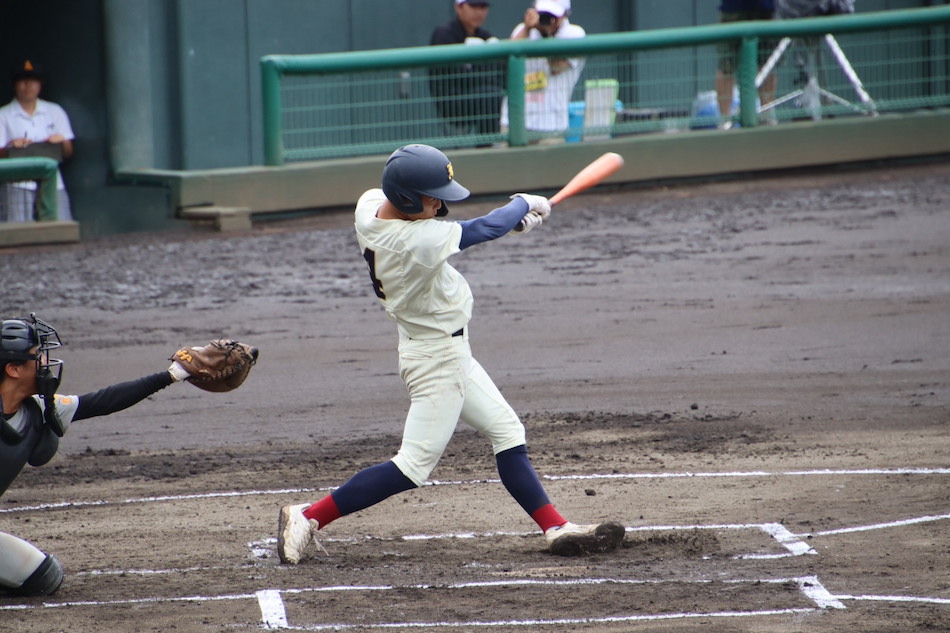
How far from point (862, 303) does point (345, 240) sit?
476 cm

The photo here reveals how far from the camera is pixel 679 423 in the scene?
749 cm

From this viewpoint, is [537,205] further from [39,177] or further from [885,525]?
[39,177]

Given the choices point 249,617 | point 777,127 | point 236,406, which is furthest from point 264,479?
point 777,127

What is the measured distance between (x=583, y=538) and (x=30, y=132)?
927 cm

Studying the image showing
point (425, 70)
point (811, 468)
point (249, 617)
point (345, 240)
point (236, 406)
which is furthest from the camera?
point (425, 70)

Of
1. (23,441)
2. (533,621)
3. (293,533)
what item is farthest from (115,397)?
(533,621)

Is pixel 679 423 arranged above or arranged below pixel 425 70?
below

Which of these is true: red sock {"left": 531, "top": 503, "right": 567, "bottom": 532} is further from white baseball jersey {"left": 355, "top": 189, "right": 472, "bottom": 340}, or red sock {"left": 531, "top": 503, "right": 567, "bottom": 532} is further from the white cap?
the white cap

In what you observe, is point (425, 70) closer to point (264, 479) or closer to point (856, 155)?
point (856, 155)

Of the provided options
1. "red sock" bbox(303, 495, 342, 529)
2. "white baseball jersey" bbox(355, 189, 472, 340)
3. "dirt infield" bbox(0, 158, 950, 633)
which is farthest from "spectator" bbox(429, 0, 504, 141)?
"red sock" bbox(303, 495, 342, 529)

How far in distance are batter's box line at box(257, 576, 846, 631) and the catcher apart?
0.82 m

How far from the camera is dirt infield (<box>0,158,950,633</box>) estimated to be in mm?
4875

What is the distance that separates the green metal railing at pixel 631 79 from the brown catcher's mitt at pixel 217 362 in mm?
8017

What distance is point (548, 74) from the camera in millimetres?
13695
